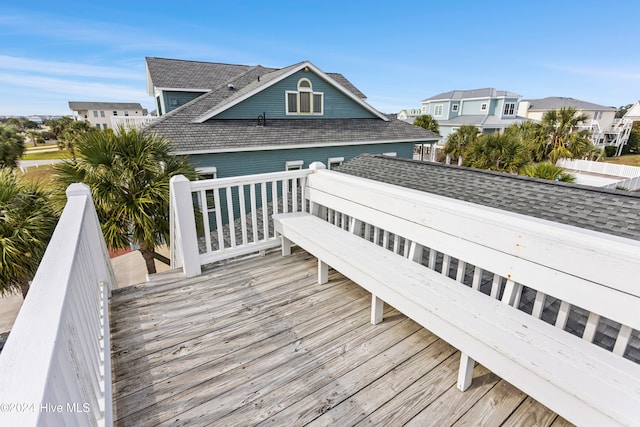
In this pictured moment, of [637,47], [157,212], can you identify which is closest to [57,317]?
[157,212]

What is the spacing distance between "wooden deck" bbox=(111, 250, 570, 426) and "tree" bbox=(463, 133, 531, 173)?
1233 cm

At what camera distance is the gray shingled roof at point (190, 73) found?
13.6 metres

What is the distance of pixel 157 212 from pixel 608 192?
6.65 meters

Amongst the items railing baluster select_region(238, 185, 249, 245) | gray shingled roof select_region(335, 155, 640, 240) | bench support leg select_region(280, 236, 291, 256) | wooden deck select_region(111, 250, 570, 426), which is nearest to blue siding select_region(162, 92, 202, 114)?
gray shingled roof select_region(335, 155, 640, 240)

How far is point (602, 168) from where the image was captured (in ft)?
64.4

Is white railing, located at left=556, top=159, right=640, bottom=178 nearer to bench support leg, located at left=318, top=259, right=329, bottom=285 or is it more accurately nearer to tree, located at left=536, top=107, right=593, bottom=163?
tree, located at left=536, top=107, right=593, bottom=163

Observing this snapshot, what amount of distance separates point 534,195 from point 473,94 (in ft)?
99.9

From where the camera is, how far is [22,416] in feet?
1.84

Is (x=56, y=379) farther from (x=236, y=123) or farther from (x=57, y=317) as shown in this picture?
(x=236, y=123)

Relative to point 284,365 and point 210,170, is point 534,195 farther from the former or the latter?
point 210,170

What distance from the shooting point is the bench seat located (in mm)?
1228

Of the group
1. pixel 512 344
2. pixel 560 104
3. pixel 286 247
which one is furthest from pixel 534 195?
pixel 560 104

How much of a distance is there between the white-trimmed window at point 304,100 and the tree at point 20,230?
8629 mm

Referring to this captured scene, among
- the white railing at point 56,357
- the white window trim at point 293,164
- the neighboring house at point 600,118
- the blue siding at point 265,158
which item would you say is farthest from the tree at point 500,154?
the neighboring house at point 600,118
